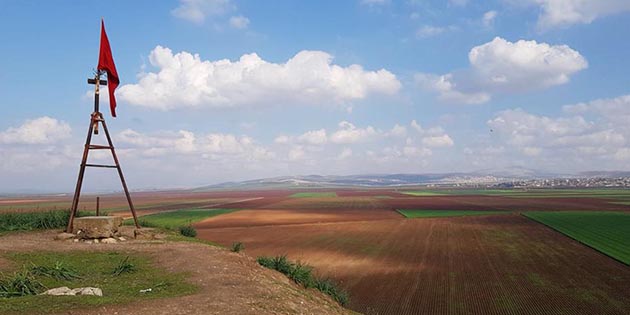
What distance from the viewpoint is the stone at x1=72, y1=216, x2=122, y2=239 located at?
20250 mm

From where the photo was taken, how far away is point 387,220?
64.6 metres

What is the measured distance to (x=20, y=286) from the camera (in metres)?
11.6

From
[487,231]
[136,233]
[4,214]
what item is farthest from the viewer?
[487,231]

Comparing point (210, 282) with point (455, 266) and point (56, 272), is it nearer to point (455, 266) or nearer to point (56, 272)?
point (56, 272)

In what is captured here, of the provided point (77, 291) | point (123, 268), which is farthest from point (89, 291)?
point (123, 268)

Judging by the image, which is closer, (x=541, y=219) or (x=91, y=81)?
(x=91, y=81)

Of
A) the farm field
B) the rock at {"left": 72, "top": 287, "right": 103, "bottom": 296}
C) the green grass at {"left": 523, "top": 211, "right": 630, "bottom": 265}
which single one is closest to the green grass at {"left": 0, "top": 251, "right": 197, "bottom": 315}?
the rock at {"left": 72, "top": 287, "right": 103, "bottom": 296}

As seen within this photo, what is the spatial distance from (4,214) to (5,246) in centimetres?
914

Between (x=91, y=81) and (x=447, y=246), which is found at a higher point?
(x=91, y=81)

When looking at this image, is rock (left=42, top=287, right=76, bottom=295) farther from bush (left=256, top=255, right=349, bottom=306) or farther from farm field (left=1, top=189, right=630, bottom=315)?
farm field (left=1, top=189, right=630, bottom=315)

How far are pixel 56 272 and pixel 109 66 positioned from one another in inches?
490

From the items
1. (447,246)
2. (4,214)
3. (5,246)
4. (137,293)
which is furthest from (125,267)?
(447,246)

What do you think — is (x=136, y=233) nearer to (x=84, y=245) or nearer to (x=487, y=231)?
(x=84, y=245)

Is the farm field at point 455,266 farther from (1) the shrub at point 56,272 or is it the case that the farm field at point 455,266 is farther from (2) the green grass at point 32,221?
(2) the green grass at point 32,221
